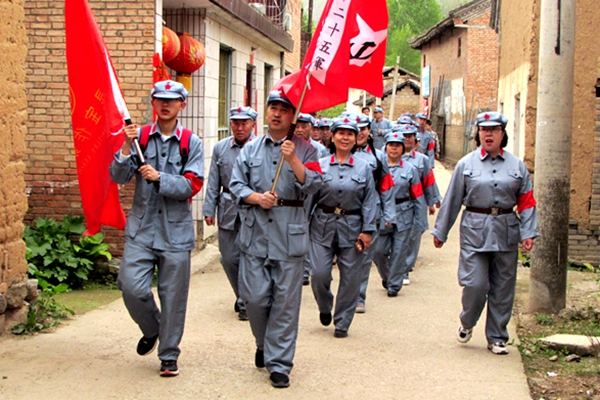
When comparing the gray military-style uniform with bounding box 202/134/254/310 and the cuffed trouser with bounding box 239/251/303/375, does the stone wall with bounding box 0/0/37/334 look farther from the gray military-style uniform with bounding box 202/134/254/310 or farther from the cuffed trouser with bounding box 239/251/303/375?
the cuffed trouser with bounding box 239/251/303/375

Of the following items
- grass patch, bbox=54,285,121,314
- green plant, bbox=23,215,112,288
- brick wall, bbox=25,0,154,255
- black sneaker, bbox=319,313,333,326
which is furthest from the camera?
brick wall, bbox=25,0,154,255

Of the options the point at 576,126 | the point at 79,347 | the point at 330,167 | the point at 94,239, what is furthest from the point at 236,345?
the point at 576,126

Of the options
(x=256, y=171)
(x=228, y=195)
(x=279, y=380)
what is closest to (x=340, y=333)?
(x=279, y=380)

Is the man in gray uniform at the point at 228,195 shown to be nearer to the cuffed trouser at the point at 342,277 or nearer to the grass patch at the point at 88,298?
the cuffed trouser at the point at 342,277

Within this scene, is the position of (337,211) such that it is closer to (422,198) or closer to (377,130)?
(422,198)

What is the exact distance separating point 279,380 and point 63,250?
15.0 ft

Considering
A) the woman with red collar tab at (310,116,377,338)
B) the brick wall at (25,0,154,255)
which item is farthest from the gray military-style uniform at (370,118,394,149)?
the woman with red collar tab at (310,116,377,338)

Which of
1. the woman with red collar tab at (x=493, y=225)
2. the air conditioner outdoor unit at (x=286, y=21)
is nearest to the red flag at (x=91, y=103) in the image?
the woman with red collar tab at (x=493, y=225)

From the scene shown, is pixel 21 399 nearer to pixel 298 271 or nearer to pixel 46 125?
pixel 298 271

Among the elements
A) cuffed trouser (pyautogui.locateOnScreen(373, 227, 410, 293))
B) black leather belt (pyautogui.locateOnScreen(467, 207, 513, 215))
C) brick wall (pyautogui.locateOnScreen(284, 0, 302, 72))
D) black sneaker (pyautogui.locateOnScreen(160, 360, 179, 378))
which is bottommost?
black sneaker (pyautogui.locateOnScreen(160, 360, 179, 378))

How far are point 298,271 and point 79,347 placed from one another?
2.04m

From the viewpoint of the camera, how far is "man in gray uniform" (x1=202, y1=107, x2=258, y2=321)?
8.13 m

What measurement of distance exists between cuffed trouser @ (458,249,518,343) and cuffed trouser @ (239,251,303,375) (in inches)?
70.7

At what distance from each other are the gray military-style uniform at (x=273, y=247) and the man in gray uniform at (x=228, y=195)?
2.16 m
